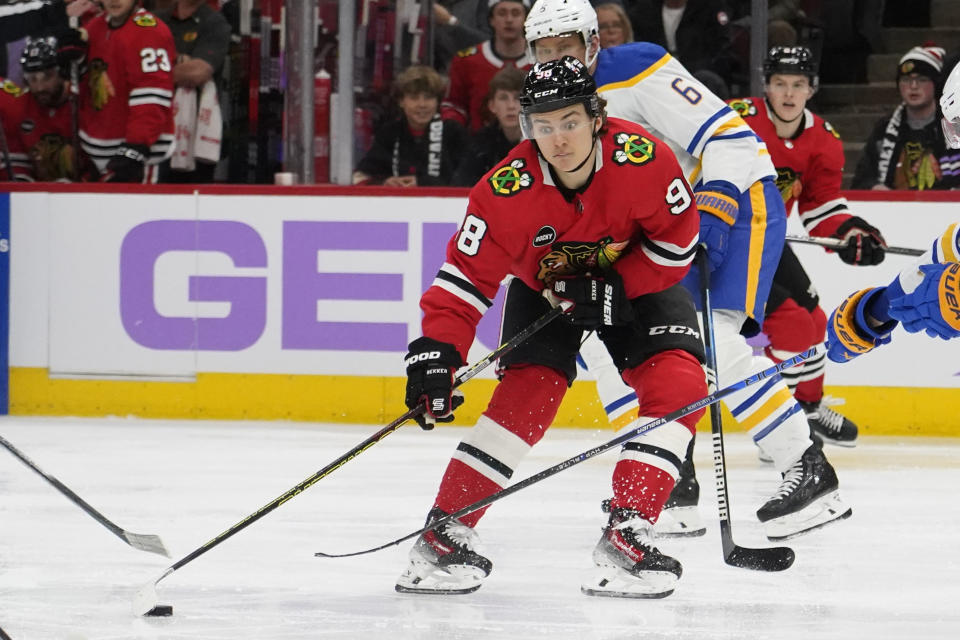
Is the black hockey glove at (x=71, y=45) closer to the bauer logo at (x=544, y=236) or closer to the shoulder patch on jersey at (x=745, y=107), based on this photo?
the shoulder patch on jersey at (x=745, y=107)

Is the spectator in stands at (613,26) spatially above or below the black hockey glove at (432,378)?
above

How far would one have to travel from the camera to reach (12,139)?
5.92 meters

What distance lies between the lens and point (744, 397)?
3.23 metres

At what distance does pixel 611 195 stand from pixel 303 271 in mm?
2743

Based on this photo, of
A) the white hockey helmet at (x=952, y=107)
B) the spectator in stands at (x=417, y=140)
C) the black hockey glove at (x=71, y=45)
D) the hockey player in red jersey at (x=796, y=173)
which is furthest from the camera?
the black hockey glove at (x=71, y=45)

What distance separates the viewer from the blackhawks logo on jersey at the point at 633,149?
2.70 metres

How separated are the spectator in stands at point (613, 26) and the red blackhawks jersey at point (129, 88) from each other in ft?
5.56

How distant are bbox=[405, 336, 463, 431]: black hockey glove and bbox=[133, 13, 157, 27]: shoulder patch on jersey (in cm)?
351

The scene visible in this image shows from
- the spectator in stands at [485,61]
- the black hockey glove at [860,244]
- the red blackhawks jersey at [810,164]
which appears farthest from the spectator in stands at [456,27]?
the black hockey glove at [860,244]

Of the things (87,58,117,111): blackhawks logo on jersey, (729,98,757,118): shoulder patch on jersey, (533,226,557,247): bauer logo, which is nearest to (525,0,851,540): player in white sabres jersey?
(533,226,557,247): bauer logo

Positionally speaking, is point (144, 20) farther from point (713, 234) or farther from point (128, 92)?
point (713, 234)

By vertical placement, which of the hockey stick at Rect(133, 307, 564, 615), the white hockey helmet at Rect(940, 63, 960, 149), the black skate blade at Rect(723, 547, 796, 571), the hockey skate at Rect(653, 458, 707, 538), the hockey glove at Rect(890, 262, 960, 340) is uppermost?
the white hockey helmet at Rect(940, 63, 960, 149)

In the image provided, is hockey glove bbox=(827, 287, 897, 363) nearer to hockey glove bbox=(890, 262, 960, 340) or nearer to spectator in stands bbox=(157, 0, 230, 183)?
hockey glove bbox=(890, 262, 960, 340)

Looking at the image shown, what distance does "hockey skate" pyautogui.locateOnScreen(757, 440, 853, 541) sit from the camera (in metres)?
3.23
